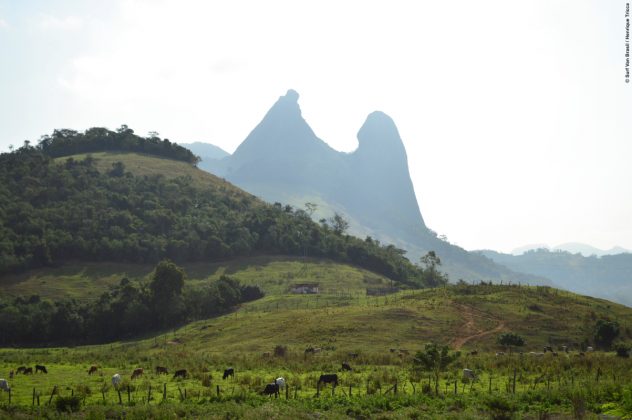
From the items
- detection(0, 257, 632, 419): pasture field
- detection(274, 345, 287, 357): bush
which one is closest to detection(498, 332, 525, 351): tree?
detection(0, 257, 632, 419): pasture field

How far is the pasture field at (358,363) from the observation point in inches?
1009

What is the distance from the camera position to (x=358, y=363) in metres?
45.2

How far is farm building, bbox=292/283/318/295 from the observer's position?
10506cm

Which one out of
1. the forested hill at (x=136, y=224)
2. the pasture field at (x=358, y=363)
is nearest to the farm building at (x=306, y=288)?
the pasture field at (x=358, y=363)

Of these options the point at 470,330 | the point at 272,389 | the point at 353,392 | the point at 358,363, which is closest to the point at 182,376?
the point at 272,389

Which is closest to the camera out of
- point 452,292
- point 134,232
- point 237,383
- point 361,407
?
point 361,407

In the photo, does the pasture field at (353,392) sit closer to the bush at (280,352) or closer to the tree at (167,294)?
the bush at (280,352)

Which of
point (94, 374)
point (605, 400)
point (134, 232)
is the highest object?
point (134, 232)

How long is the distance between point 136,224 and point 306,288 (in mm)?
56141

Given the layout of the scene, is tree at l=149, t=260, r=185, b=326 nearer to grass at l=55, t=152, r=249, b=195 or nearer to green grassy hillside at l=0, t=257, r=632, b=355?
green grassy hillside at l=0, t=257, r=632, b=355

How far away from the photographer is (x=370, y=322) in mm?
66750

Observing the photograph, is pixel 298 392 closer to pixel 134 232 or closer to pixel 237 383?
pixel 237 383

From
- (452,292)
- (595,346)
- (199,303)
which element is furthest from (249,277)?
(595,346)

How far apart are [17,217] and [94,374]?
10197cm
